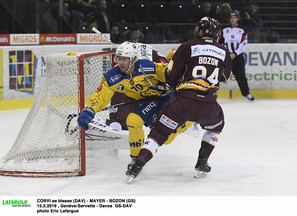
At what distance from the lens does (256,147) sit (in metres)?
6.68

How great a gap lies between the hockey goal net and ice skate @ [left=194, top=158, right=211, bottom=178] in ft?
3.14

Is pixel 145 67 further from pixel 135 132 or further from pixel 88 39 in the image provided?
pixel 88 39

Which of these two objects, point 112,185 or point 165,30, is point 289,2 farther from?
point 112,185

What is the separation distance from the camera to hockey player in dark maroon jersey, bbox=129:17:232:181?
5.00 meters

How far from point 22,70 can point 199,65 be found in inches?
175

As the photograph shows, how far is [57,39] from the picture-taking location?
9484 mm

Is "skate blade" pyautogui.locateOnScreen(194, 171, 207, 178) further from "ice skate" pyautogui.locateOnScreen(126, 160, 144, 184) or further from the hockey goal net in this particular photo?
the hockey goal net

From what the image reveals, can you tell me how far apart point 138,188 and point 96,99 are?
751 millimetres

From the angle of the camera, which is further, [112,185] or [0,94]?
[0,94]

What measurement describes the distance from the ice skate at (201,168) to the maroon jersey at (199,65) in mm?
573

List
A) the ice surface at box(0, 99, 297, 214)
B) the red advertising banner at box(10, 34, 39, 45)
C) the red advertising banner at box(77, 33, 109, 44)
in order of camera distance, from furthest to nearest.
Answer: the red advertising banner at box(77, 33, 109, 44), the red advertising banner at box(10, 34, 39, 45), the ice surface at box(0, 99, 297, 214)
